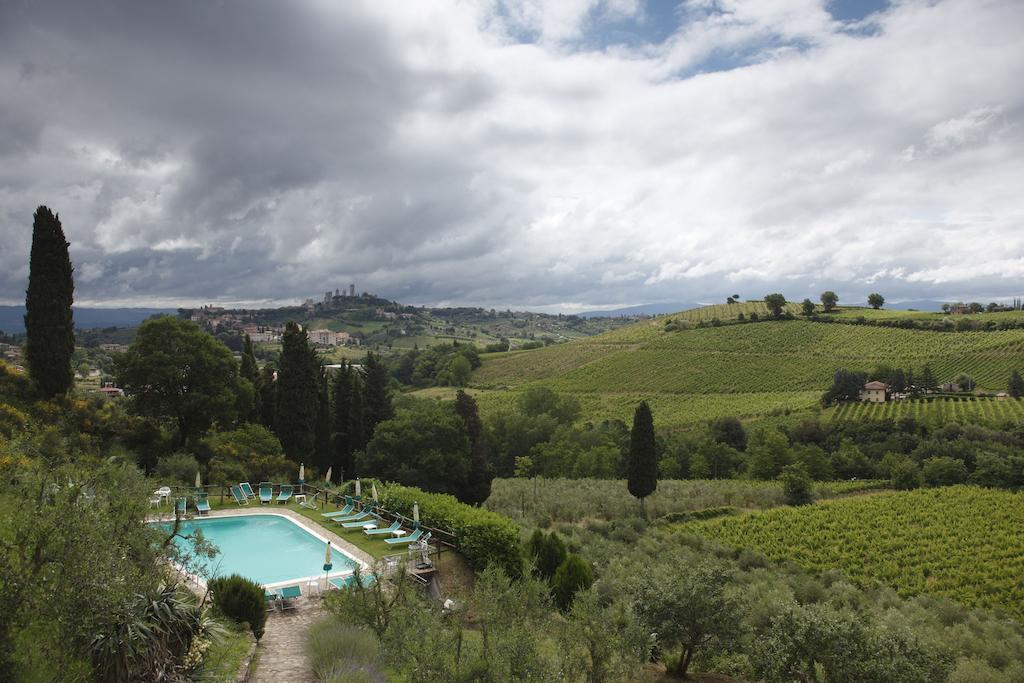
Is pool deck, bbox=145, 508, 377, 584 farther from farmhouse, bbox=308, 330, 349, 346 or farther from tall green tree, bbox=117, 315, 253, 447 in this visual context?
farmhouse, bbox=308, 330, 349, 346

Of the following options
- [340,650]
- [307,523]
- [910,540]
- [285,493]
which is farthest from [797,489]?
[340,650]

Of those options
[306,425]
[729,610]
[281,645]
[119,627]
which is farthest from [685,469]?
[119,627]

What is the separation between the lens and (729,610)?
11562mm

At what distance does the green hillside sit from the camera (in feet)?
221

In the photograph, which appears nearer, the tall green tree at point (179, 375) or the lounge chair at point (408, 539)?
the lounge chair at point (408, 539)

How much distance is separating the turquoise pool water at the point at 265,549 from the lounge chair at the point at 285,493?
2199 millimetres

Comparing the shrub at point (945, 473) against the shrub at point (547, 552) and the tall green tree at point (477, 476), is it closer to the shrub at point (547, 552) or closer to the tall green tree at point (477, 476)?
the tall green tree at point (477, 476)

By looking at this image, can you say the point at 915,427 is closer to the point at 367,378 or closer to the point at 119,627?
the point at 367,378

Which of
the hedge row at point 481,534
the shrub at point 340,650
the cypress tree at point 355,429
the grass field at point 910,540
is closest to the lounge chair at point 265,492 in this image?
the hedge row at point 481,534

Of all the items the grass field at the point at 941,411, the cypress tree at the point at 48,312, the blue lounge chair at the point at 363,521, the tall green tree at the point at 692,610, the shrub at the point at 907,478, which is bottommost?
the shrub at the point at 907,478

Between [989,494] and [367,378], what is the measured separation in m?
37.5

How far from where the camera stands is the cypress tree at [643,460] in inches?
1225

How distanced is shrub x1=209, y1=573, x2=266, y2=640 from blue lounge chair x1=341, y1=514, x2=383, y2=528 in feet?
24.5

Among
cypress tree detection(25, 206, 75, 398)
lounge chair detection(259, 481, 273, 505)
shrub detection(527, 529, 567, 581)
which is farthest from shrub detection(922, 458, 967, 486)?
cypress tree detection(25, 206, 75, 398)
